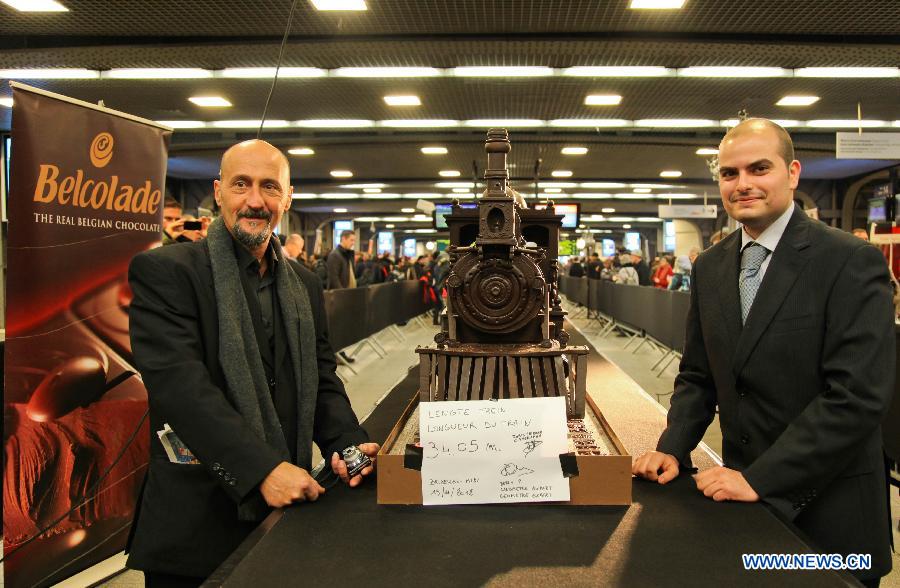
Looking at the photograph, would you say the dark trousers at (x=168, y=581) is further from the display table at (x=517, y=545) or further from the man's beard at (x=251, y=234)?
the man's beard at (x=251, y=234)

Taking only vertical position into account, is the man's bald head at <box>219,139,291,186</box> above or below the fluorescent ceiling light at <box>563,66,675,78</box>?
below

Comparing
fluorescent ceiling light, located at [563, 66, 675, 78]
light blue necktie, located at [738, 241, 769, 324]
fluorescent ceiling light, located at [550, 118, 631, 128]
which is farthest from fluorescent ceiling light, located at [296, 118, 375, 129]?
light blue necktie, located at [738, 241, 769, 324]

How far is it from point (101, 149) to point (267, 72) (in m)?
5.01

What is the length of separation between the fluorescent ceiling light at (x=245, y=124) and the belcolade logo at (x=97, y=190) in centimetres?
749

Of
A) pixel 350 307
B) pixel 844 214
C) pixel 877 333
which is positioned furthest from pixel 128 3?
pixel 844 214

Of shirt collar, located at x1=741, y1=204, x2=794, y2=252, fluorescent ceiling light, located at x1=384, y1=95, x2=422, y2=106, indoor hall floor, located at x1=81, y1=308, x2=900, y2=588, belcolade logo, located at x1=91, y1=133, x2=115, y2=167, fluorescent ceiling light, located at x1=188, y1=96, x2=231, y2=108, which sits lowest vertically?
indoor hall floor, located at x1=81, y1=308, x2=900, y2=588

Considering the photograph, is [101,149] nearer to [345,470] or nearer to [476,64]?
[345,470]

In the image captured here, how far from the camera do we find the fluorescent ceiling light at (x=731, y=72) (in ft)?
25.3

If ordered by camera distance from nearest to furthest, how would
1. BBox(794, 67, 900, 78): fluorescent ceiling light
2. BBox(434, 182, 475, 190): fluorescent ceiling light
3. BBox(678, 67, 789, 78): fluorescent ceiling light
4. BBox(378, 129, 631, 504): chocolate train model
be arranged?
BBox(378, 129, 631, 504): chocolate train model, BBox(794, 67, 900, 78): fluorescent ceiling light, BBox(678, 67, 789, 78): fluorescent ceiling light, BBox(434, 182, 475, 190): fluorescent ceiling light

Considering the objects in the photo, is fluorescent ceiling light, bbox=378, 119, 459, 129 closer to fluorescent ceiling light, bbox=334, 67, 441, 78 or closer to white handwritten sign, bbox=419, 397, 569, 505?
fluorescent ceiling light, bbox=334, 67, 441, 78

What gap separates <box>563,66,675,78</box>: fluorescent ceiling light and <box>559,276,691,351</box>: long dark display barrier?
2.67m

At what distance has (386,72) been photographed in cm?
784

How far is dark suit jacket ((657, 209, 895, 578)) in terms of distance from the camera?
5.12ft

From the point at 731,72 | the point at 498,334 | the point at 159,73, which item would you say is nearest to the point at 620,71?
the point at 731,72
